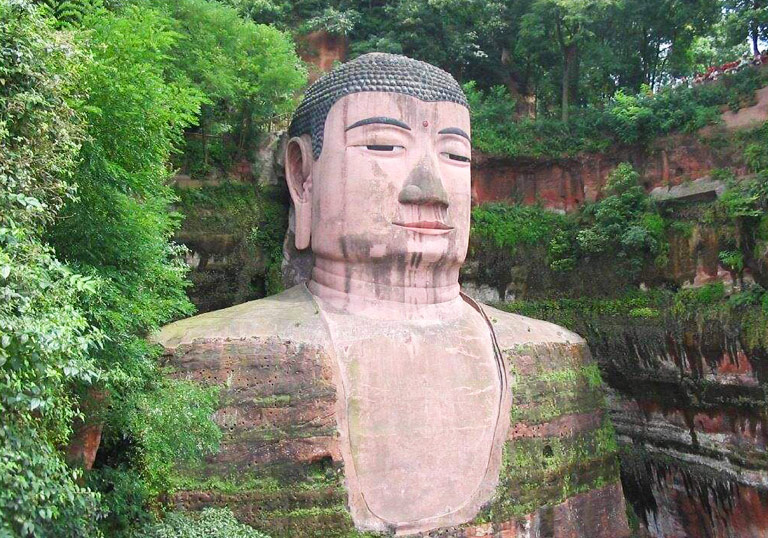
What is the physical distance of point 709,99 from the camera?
1391 cm

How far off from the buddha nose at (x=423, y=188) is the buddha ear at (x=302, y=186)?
1.57 metres

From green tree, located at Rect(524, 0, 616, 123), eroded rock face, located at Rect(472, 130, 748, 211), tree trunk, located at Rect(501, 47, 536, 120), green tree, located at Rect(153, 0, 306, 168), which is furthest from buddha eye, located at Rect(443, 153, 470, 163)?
tree trunk, located at Rect(501, 47, 536, 120)

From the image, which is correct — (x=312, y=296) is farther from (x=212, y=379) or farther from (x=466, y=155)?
(x=466, y=155)

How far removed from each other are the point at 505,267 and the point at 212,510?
26.7ft

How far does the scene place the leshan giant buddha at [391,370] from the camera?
8.05m

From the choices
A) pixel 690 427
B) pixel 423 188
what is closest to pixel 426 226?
pixel 423 188

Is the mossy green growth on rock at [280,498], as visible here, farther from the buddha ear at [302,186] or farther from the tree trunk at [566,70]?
the tree trunk at [566,70]

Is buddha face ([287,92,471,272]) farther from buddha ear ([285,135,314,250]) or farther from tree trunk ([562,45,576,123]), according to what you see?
tree trunk ([562,45,576,123])

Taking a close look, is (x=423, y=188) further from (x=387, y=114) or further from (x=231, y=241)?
(x=231, y=241)

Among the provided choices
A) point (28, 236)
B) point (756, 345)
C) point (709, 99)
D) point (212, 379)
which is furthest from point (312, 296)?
point (709, 99)

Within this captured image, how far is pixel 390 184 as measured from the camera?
917 centimetres

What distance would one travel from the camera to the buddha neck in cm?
933

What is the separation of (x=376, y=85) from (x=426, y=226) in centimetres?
209

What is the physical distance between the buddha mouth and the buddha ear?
1537 millimetres
